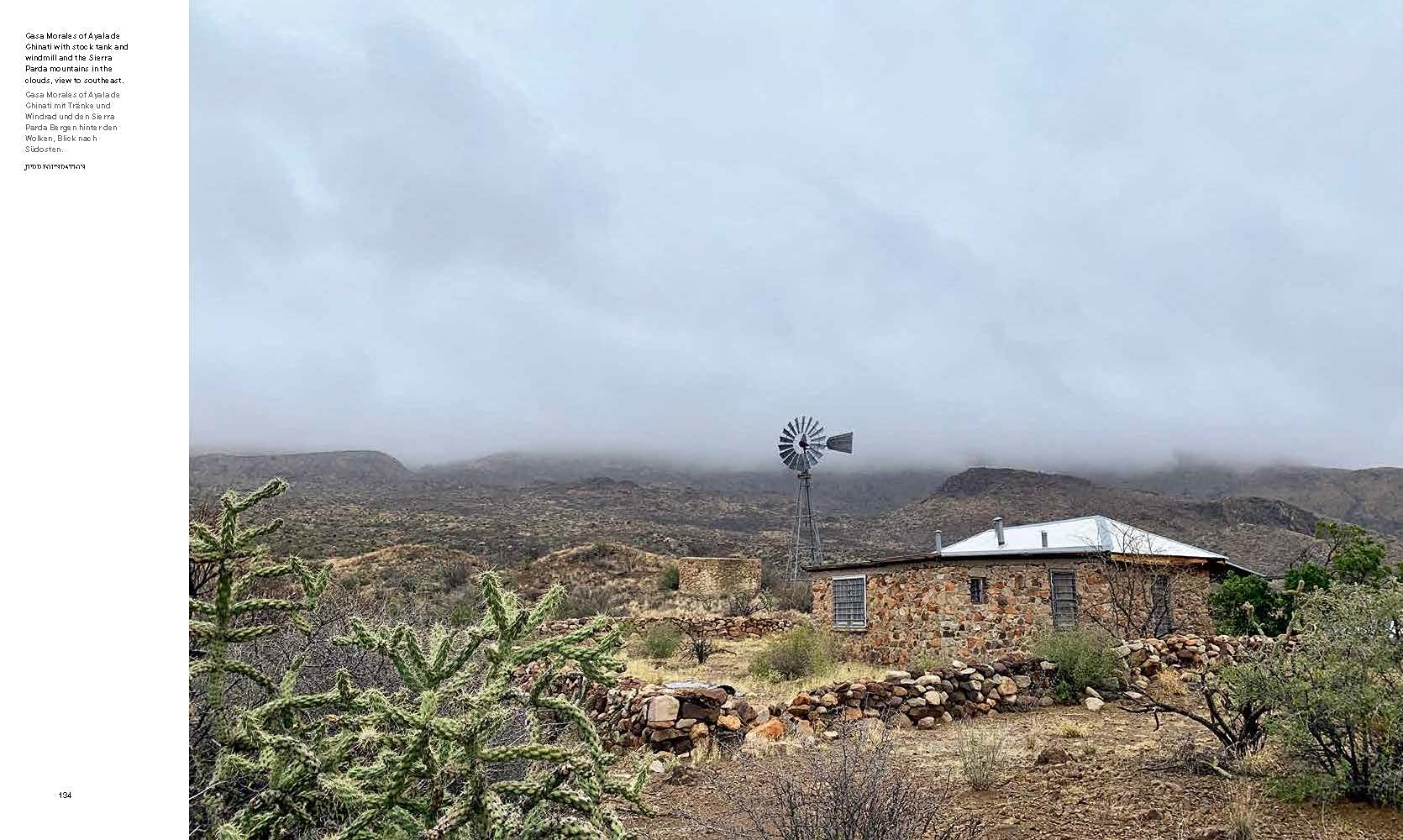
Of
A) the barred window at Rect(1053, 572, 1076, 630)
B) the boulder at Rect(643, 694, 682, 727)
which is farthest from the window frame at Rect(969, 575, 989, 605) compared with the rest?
the boulder at Rect(643, 694, 682, 727)

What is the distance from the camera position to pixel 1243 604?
52.2 ft

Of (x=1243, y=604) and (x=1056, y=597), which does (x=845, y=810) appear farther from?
(x=1243, y=604)

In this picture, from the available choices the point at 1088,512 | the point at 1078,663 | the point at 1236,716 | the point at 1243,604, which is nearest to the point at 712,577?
the point at 1243,604

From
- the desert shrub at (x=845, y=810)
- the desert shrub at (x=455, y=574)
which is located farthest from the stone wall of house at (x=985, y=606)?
the desert shrub at (x=455, y=574)

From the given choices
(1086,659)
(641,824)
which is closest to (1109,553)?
(1086,659)

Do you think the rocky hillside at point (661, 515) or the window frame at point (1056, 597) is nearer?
the window frame at point (1056, 597)

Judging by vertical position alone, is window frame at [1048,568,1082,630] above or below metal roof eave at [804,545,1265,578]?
below

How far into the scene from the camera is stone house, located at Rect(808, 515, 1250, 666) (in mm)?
15719

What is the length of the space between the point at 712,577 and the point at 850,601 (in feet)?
41.4

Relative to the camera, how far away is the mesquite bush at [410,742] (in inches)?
65.9

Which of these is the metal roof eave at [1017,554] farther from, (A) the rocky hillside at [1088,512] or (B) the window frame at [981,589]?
(A) the rocky hillside at [1088,512]

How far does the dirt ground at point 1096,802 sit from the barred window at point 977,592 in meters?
6.41

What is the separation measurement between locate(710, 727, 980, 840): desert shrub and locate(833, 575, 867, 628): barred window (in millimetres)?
10874

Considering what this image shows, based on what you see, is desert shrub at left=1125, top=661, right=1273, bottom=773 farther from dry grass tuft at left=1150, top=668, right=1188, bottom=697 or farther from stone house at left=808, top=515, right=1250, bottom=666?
stone house at left=808, top=515, right=1250, bottom=666
